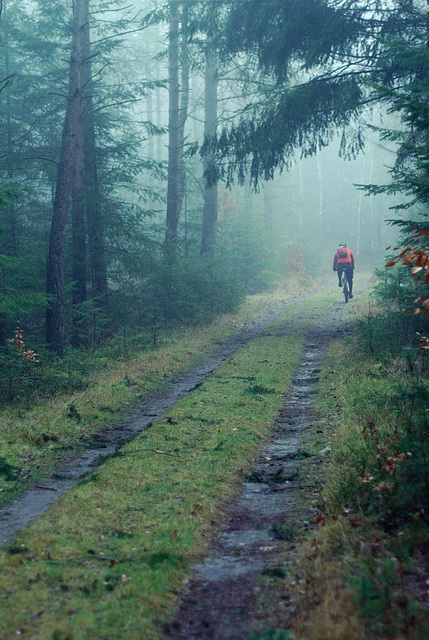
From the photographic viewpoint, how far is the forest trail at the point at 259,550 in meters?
3.44

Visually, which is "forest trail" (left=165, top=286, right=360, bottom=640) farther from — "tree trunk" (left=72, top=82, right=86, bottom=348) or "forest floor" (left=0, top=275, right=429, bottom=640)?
"tree trunk" (left=72, top=82, right=86, bottom=348)

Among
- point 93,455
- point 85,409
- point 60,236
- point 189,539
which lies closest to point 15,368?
point 85,409

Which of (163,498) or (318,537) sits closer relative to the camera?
(318,537)

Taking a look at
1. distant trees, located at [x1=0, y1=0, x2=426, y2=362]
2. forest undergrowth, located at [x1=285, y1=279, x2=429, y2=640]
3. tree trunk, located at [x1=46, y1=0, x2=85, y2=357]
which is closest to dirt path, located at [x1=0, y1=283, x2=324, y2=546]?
forest undergrowth, located at [x1=285, y1=279, x2=429, y2=640]

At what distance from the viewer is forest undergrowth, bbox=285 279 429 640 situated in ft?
10.4

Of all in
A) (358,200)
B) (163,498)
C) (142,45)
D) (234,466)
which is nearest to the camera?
(163,498)

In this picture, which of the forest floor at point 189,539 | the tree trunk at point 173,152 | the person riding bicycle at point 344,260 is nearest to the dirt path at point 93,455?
the forest floor at point 189,539

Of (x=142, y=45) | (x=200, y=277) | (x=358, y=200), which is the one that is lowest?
(x=200, y=277)

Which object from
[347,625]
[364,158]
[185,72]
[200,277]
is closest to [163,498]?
[347,625]

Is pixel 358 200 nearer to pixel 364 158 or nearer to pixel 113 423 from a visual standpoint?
pixel 364 158

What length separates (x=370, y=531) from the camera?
429 cm

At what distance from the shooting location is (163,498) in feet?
17.9

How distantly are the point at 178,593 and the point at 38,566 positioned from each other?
3.88 ft

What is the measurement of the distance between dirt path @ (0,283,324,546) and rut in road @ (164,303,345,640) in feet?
6.32
